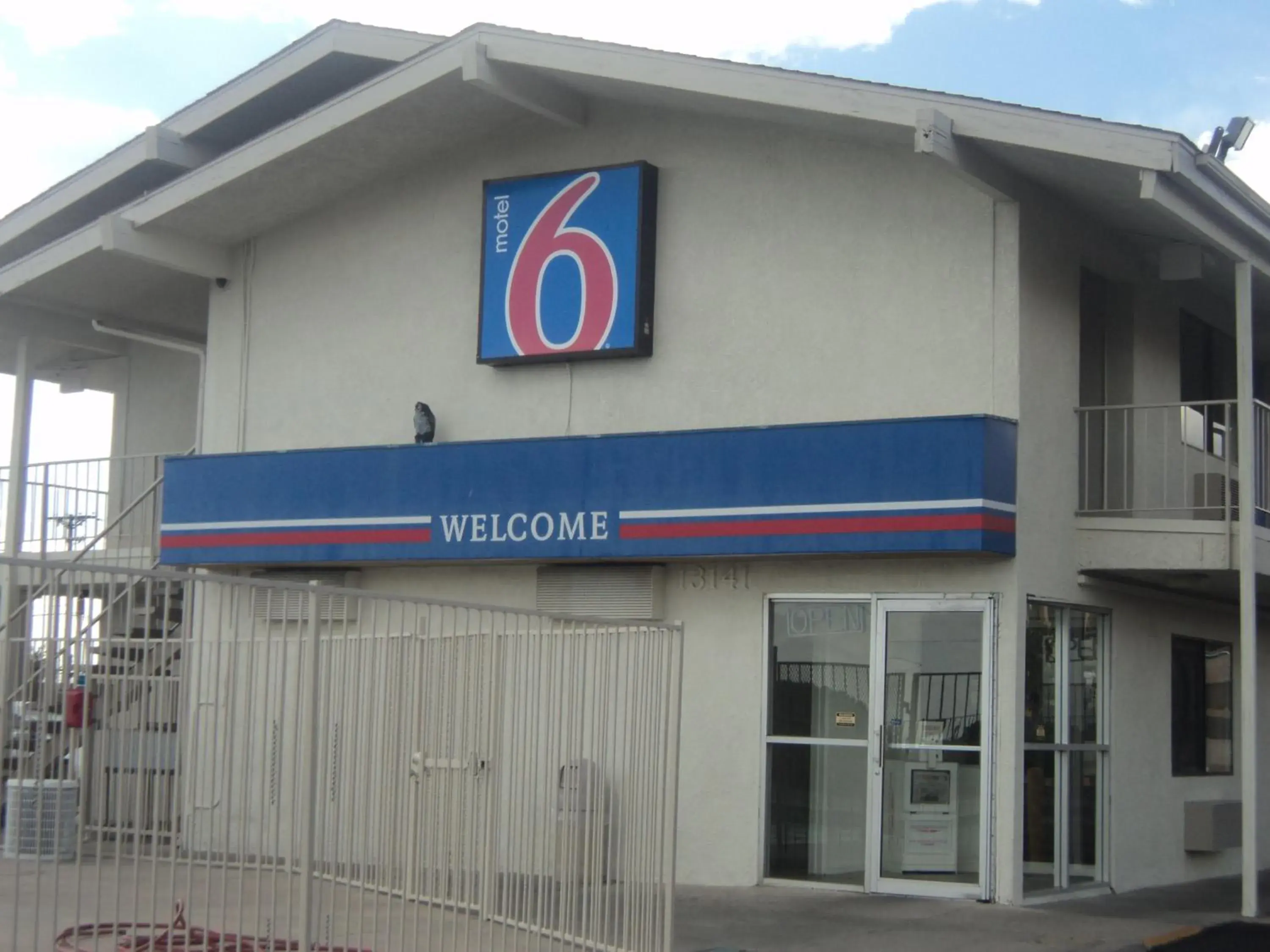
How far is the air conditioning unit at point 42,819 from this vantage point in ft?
20.3

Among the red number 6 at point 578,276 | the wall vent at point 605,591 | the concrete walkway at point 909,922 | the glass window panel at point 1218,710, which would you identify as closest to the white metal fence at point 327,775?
the concrete walkway at point 909,922

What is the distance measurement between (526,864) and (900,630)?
452 centimetres

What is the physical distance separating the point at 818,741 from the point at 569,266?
457 centimetres

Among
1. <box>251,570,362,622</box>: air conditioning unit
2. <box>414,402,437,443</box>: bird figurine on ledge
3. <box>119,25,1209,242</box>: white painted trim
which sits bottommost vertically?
<box>251,570,362,622</box>: air conditioning unit

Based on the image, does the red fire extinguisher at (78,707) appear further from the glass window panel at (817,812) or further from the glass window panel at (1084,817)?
the glass window panel at (1084,817)

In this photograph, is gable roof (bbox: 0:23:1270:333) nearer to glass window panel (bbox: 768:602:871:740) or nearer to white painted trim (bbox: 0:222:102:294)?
white painted trim (bbox: 0:222:102:294)

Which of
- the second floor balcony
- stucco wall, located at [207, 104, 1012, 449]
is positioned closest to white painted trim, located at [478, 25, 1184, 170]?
stucco wall, located at [207, 104, 1012, 449]

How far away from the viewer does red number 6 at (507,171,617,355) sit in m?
14.1

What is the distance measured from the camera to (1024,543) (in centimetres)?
1250

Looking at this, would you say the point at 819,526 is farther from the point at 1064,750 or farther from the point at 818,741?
the point at 1064,750

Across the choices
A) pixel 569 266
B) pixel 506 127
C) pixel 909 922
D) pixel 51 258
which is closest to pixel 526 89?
pixel 506 127

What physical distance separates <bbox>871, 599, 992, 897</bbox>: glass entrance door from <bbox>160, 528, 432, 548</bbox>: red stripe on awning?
4.20 m

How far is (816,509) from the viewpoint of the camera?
12.4m

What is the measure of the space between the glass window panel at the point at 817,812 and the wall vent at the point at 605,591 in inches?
62.0
